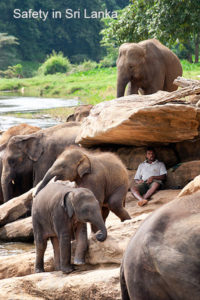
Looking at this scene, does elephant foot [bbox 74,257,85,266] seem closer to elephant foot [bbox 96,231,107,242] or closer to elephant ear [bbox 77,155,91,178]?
elephant foot [bbox 96,231,107,242]

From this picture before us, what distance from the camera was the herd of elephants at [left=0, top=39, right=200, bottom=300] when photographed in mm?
3113

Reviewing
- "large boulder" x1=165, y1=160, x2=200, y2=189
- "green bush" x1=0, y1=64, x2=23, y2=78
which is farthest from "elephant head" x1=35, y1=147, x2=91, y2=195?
"green bush" x1=0, y1=64, x2=23, y2=78

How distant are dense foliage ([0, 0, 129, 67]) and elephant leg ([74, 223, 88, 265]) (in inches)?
3059

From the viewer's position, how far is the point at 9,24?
8331 cm

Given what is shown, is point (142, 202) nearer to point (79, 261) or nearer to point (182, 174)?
point (182, 174)

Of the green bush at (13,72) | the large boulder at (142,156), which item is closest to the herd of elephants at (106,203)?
the large boulder at (142,156)

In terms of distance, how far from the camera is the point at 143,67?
12.9 m

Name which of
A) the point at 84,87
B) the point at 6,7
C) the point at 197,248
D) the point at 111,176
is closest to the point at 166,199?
the point at 111,176

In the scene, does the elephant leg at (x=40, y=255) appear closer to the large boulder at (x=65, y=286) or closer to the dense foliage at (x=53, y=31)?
the large boulder at (x=65, y=286)

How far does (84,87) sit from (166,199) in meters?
32.8

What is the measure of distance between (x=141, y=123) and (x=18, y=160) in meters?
2.89

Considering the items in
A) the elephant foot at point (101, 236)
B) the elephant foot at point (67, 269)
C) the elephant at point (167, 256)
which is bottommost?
the elephant foot at point (67, 269)

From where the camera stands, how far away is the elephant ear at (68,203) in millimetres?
5879

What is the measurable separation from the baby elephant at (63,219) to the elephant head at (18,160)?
463cm
